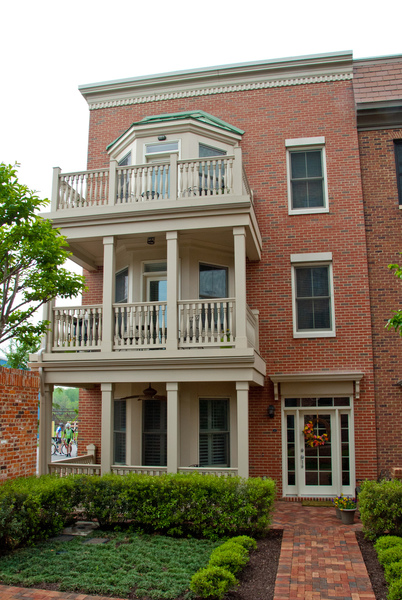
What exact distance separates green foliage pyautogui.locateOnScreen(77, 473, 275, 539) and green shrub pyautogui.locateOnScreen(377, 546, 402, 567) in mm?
2227

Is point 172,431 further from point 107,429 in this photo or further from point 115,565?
point 115,565

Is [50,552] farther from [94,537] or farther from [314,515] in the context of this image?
[314,515]

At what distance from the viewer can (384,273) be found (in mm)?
13070

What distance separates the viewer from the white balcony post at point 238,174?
11.3 meters

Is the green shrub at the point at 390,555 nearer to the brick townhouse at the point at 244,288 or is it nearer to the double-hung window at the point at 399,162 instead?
the brick townhouse at the point at 244,288

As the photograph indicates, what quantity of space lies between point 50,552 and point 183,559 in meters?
1.97

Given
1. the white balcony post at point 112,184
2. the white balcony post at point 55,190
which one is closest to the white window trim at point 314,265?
the white balcony post at point 112,184

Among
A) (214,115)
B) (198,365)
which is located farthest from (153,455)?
(214,115)

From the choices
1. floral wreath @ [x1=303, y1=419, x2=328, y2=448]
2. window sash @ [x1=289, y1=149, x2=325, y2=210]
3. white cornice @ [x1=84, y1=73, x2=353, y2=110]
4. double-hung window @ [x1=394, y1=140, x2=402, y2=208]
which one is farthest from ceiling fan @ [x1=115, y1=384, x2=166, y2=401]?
white cornice @ [x1=84, y1=73, x2=353, y2=110]

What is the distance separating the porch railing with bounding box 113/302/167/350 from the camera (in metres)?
11.2

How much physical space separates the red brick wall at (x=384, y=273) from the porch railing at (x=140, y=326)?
5.28m

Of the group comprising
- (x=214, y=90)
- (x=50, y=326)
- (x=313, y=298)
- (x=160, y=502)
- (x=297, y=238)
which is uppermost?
(x=214, y=90)

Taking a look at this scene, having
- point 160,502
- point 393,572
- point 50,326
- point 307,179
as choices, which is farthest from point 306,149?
point 393,572

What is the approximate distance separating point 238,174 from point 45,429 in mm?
6991
